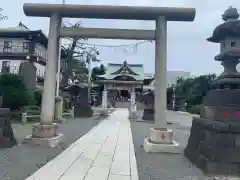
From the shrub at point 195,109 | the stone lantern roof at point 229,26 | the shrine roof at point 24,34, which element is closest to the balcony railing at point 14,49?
the shrine roof at point 24,34

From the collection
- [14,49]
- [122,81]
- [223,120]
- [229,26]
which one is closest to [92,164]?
[223,120]

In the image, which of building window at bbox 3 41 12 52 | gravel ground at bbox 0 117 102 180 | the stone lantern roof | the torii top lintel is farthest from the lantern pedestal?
building window at bbox 3 41 12 52

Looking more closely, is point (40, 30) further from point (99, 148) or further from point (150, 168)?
point (150, 168)

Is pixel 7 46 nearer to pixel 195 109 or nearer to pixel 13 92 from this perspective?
pixel 13 92

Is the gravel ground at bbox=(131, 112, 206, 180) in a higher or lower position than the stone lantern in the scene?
lower

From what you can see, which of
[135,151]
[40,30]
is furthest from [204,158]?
[40,30]

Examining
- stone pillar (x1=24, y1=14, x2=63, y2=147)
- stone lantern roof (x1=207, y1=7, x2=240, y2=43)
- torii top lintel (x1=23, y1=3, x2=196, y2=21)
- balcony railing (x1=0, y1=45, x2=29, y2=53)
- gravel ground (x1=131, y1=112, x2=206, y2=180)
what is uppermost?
balcony railing (x1=0, y1=45, x2=29, y2=53)

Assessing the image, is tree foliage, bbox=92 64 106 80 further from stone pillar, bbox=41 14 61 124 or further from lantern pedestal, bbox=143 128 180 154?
lantern pedestal, bbox=143 128 180 154

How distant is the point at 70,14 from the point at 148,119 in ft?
49.4

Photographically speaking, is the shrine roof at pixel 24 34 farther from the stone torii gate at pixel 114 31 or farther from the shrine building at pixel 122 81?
the stone torii gate at pixel 114 31

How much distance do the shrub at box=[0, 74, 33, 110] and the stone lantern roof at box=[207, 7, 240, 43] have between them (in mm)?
13473

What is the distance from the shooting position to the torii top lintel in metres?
10.1

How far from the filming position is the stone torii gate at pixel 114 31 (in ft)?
33.0

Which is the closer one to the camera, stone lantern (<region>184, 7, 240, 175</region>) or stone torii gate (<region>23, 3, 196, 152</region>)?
stone lantern (<region>184, 7, 240, 175</region>)
